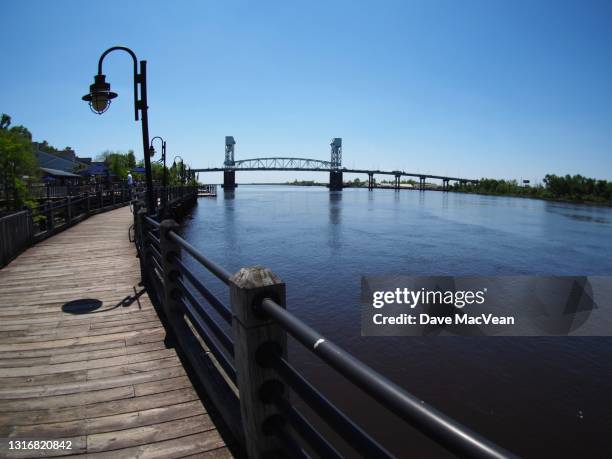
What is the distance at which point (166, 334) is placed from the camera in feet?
16.9

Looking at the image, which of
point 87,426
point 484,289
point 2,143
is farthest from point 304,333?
point 2,143

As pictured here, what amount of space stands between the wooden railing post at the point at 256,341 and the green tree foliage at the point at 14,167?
19.3 m

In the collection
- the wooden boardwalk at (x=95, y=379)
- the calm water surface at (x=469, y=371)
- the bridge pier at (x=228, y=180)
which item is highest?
the bridge pier at (x=228, y=180)

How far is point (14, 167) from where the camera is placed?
19.5 m

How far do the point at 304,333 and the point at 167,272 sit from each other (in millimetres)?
3573

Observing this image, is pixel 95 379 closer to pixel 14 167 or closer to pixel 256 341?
pixel 256 341

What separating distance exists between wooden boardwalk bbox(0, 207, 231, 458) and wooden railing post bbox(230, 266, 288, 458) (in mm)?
570

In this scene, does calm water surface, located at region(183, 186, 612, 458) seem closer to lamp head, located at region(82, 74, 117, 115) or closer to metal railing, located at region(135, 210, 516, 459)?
metal railing, located at region(135, 210, 516, 459)

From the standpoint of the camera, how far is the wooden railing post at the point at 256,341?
96.3 inches

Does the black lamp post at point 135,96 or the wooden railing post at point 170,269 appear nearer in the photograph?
the wooden railing post at point 170,269

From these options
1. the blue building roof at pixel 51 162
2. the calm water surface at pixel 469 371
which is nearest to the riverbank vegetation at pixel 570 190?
the calm water surface at pixel 469 371

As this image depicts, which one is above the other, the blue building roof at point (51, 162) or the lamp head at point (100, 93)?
the blue building roof at point (51, 162)

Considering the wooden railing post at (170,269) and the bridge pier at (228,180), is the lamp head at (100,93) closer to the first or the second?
the wooden railing post at (170,269)

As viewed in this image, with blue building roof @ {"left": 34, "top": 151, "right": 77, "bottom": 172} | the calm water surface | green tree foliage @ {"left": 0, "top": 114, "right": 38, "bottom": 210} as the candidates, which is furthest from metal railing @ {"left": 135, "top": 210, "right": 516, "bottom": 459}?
blue building roof @ {"left": 34, "top": 151, "right": 77, "bottom": 172}
